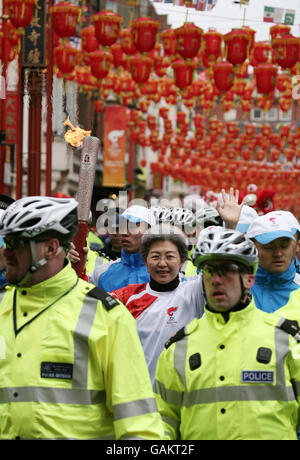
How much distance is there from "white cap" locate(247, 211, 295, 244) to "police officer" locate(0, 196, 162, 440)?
7.64 feet

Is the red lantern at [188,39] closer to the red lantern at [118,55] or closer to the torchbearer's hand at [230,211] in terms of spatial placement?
the red lantern at [118,55]

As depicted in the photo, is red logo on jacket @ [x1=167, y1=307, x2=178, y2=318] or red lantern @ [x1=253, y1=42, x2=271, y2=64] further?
red lantern @ [x1=253, y1=42, x2=271, y2=64]

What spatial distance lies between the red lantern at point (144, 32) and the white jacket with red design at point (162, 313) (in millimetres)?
10963

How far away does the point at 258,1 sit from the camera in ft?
45.1

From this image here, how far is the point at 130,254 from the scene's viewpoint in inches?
327

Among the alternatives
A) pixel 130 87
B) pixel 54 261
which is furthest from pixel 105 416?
pixel 130 87

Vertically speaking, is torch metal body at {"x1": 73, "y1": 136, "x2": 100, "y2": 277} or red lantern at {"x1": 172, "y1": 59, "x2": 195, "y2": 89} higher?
torch metal body at {"x1": 73, "y1": 136, "x2": 100, "y2": 277}

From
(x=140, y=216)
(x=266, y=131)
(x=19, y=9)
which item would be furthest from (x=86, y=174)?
(x=266, y=131)

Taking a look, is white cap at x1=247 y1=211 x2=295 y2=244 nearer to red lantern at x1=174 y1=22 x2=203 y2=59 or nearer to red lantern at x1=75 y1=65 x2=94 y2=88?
red lantern at x1=174 y1=22 x2=203 y2=59

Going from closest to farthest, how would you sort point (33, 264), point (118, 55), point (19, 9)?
point (33, 264), point (19, 9), point (118, 55)

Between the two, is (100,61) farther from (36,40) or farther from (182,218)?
(182,218)

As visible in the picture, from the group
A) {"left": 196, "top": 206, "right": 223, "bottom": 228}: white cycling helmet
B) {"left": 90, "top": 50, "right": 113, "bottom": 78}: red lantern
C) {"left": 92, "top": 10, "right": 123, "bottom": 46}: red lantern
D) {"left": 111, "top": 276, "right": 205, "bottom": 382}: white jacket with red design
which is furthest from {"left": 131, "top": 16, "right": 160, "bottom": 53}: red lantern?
{"left": 111, "top": 276, "right": 205, "bottom": 382}: white jacket with red design

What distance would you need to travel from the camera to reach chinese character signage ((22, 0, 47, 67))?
16.3m

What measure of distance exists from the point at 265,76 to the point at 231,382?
619 inches
